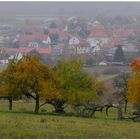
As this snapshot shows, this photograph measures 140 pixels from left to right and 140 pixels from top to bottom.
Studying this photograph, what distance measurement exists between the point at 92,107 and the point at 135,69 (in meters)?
11.2

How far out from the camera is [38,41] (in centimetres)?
16675

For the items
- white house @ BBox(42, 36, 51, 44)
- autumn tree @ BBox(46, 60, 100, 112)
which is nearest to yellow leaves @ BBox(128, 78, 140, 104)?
autumn tree @ BBox(46, 60, 100, 112)

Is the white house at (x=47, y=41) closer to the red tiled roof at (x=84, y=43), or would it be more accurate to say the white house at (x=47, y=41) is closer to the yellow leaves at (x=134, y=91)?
the red tiled roof at (x=84, y=43)

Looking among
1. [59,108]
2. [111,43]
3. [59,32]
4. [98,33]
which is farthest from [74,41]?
[59,108]

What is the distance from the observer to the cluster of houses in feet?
482

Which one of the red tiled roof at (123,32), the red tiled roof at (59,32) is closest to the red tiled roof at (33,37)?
the red tiled roof at (59,32)

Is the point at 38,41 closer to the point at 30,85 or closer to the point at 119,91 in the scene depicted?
the point at 119,91

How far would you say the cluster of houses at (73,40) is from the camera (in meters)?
147

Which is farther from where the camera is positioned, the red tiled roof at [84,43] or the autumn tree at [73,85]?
the red tiled roof at [84,43]

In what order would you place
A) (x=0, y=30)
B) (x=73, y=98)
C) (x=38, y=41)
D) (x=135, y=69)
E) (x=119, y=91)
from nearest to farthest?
1. (x=73, y=98)
2. (x=135, y=69)
3. (x=119, y=91)
4. (x=38, y=41)
5. (x=0, y=30)

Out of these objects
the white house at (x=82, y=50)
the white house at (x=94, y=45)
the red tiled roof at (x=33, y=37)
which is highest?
the red tiled roof at (x=33, y=37)

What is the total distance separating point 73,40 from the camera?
167875 millimetres

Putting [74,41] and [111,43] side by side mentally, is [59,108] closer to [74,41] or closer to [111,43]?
[111,43]

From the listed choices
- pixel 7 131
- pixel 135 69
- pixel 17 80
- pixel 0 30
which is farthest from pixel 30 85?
pixel 0 30
